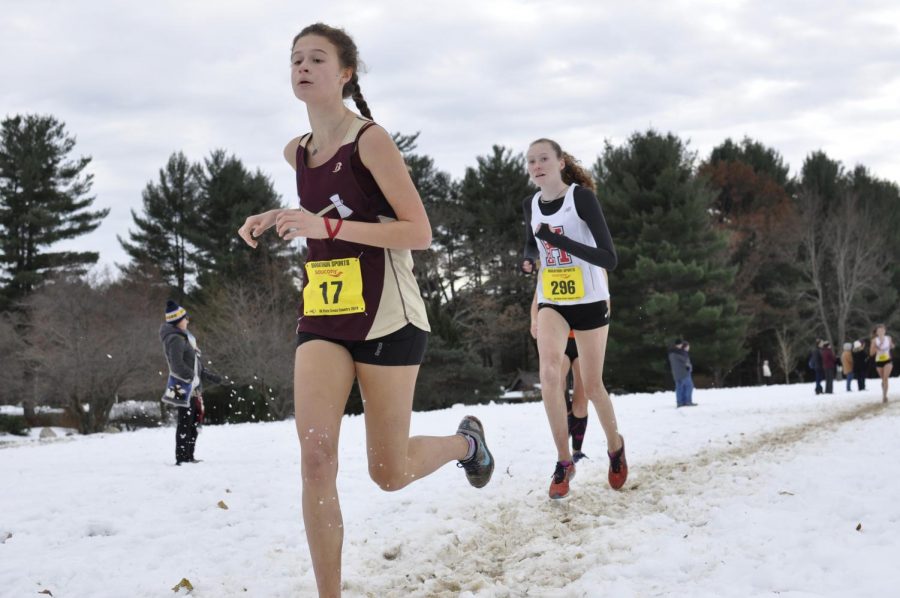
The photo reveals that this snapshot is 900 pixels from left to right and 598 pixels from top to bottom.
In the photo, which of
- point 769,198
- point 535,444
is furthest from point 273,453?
point 769,198

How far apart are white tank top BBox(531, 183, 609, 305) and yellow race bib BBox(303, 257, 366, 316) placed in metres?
2.44

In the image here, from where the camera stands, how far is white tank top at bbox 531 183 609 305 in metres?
5.54

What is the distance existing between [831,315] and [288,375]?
95.0ft

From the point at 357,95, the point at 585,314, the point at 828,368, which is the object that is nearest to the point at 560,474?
the point at 585,314

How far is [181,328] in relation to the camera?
29.9 ft

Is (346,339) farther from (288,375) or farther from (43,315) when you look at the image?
(43,315)

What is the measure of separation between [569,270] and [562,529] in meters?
1.72

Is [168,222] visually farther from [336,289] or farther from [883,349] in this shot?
[336,289]

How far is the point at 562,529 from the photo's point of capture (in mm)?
4688

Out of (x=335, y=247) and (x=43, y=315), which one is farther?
(x=43, y=315)

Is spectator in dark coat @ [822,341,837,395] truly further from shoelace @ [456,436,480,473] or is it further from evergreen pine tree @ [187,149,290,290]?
evergreen pine tree @ [187,149,290,290]

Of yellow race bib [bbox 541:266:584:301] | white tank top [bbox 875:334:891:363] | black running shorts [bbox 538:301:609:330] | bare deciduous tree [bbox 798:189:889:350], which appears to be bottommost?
white tank top [bbox 875:334:891:363]

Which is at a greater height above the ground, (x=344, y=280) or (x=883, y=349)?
(x=344, y=280)

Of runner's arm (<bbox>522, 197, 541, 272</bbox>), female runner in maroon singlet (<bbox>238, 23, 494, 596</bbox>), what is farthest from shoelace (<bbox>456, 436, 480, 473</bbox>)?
runner's arm (<bbox>522, 197, 541, 272</bbox>)
